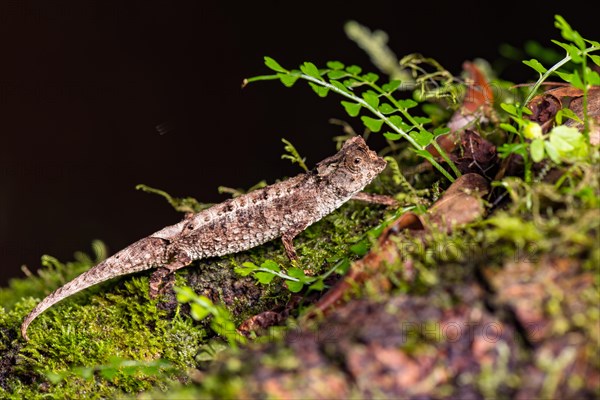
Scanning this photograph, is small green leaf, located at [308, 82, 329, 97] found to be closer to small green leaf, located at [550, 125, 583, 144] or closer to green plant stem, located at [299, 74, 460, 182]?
green plant stem, located at [299, 74, 460, 182]

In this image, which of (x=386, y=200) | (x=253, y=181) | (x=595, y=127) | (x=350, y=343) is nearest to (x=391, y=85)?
(x=386, y=200)

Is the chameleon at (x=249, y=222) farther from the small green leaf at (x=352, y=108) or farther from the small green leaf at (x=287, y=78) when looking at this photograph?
the small green leaf at (x=287, y=78)

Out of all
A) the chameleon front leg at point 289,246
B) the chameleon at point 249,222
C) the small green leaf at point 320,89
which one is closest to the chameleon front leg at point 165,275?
the chameleon at point 249,222

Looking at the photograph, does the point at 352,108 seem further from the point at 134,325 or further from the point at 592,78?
the point at 134,325

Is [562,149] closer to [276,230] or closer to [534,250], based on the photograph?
[534,250]

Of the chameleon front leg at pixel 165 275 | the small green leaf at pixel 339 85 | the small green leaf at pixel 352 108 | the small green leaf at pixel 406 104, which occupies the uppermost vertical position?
the small green leaf at pixel 339 85

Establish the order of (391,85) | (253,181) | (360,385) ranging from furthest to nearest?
(253,181), (391,85), (360,385)

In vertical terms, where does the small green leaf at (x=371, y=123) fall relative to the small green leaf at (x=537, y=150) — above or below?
above

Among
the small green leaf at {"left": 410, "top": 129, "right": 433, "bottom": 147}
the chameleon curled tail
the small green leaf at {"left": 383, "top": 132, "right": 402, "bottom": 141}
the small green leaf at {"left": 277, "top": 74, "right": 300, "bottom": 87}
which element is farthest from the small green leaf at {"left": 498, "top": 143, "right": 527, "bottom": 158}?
the chameleon curled tail
